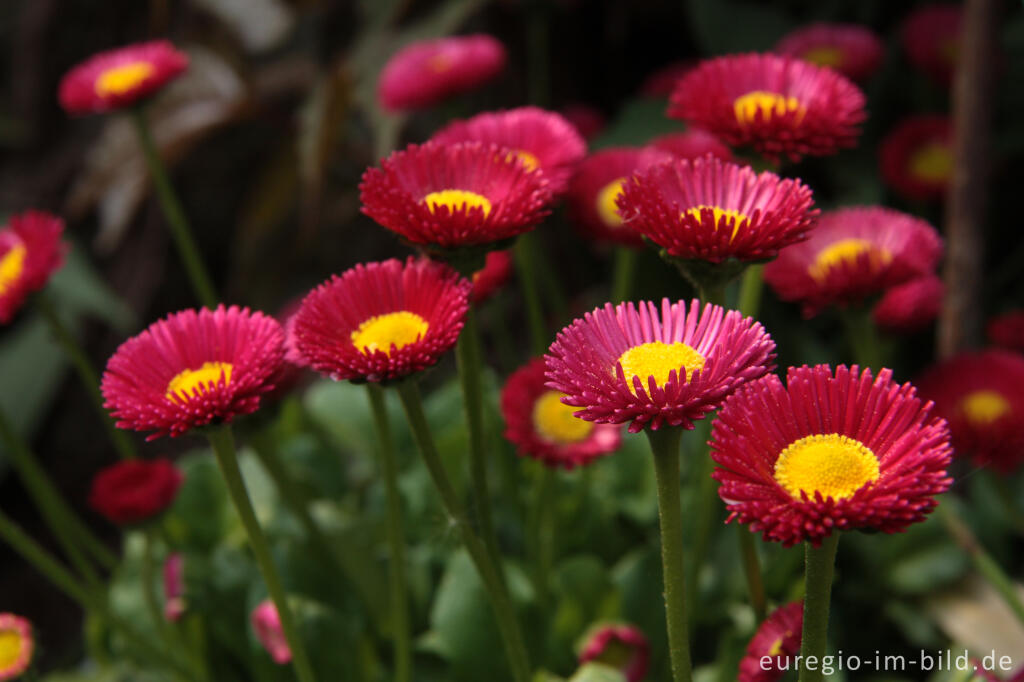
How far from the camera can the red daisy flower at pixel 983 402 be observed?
601mm

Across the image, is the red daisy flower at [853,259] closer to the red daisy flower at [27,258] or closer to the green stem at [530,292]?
the green stem at [530,292]

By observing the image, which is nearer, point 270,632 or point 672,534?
point 672,534

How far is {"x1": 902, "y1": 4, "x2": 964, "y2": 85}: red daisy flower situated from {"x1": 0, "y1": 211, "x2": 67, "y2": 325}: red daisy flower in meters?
0.76

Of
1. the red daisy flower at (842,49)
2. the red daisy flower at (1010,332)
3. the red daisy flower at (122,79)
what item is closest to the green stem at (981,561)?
the red daisy flower at (1010,332)

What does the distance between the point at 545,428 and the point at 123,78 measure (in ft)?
1.37

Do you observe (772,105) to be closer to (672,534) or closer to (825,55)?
(672,534)

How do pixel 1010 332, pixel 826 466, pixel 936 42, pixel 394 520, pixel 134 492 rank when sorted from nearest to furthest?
pixel 826 466
pixel 394 520
pixel 134 492
pixel 1010 332
pixel 936 42

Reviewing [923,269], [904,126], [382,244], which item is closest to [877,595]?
[923,269]

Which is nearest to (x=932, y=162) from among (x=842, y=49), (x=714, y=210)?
(x=842, y=49)

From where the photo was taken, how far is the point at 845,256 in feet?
1.69

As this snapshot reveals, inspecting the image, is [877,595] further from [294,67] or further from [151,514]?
[294,67]

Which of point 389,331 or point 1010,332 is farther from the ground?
point 389,331

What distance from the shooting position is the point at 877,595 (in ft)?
A: 2.27

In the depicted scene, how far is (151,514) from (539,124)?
358mm
